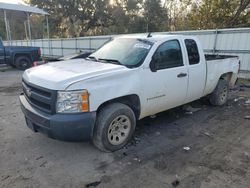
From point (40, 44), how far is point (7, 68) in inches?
329

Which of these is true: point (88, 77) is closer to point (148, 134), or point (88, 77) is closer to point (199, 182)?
point (148, 134)

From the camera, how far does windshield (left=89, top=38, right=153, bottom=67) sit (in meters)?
3.74

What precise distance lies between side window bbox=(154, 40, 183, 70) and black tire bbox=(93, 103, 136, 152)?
100 cm

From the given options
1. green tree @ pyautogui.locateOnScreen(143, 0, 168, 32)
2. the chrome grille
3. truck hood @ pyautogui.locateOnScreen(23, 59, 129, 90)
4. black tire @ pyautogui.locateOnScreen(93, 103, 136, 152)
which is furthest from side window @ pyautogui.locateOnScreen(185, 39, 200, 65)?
green tree @ pyautogui.locateOnScreen(143, 0, 168, 32)

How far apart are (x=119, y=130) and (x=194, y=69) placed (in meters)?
2.11

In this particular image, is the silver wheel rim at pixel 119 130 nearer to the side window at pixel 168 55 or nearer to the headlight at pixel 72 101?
the headlight at pixel 72 101

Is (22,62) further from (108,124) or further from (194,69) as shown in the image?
(108,124)

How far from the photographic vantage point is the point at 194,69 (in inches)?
178

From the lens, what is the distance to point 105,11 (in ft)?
90.6

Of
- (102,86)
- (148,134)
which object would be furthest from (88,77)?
(148,134)

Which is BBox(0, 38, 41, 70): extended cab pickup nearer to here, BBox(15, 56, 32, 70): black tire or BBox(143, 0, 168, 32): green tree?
BBox(15, 56, 32, 70): black tire

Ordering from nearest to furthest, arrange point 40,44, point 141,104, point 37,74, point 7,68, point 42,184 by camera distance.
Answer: point 42,184, point 37,74, point 141,104, point 7,68, point 40,44

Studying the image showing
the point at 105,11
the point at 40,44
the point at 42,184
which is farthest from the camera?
the point at 105,11

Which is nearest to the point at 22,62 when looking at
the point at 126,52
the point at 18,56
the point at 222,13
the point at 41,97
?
the point at 18,56
